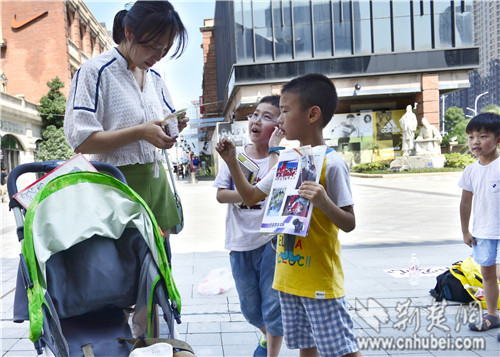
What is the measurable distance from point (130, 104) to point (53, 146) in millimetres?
30078

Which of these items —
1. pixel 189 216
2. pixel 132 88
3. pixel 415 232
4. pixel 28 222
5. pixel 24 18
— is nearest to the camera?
pixel 28 222

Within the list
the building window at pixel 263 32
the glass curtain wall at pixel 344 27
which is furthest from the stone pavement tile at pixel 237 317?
the building window at pixel 263 32

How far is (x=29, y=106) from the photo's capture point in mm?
29578

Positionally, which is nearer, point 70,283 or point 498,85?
point 70,283

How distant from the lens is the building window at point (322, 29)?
29031 mm

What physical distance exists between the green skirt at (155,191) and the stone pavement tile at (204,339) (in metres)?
1.34

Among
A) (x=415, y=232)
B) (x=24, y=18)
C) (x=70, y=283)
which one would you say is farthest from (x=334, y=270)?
(x=24, y=18)

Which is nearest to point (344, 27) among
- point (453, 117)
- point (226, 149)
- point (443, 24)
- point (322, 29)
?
point (322, 29)

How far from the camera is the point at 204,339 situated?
3502 mm

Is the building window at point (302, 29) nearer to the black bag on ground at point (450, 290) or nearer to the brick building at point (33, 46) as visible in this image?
the brick building at point (33, 46)

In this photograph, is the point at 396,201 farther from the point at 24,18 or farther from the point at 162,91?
the point at 24,18

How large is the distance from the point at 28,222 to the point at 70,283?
1.19 feet

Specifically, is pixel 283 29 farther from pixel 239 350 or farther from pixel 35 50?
pixel 239 350

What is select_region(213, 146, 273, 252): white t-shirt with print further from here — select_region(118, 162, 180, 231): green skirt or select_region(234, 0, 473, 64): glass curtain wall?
select_region(234, 0, 473, 64): glass curtain wall
